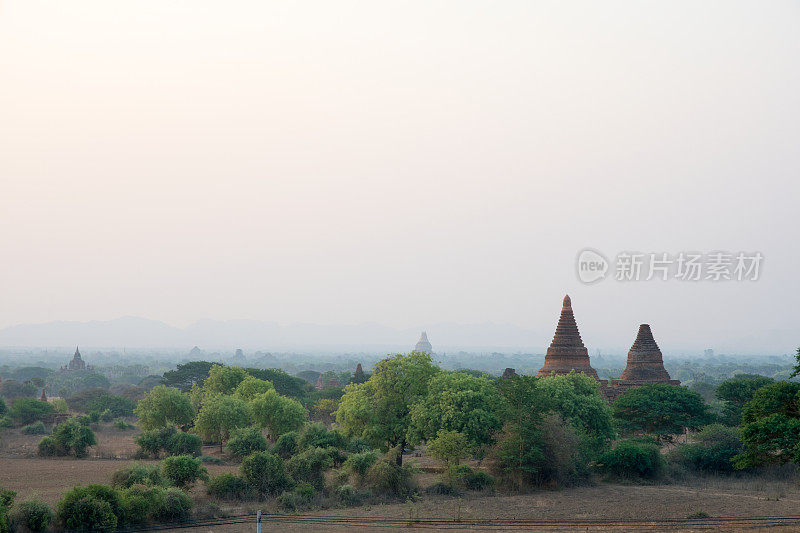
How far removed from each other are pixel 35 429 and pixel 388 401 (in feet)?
114

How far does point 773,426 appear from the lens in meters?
28.3

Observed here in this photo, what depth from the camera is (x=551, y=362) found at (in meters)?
54.2

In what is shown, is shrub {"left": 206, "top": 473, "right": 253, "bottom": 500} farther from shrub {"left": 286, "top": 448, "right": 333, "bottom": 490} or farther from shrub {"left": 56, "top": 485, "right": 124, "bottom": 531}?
shrub {"left": 56, "top": 485, "right": 124, "bottom": 531}

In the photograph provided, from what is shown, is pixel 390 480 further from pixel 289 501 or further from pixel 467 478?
pixel 289 501

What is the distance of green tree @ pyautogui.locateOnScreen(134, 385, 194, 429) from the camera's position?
44.8m

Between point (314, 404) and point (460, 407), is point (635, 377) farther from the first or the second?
point (314, 404)

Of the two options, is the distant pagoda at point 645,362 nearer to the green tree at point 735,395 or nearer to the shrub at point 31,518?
the green tree at point 735,395

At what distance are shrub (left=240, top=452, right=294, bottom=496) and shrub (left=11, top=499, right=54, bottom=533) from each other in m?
8.28

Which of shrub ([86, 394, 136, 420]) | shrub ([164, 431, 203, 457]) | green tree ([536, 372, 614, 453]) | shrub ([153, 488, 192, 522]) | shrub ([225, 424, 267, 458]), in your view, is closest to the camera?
shrub ([153, 488, 192, 522])

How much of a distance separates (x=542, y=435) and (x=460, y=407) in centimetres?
452

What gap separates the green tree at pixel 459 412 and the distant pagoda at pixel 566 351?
19.7 m

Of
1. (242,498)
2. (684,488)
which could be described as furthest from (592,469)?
(242,498)

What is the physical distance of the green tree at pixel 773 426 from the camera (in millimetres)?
27875

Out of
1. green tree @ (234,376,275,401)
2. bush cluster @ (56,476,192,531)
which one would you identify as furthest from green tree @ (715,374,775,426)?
bush cluster @ (56,476,192,531)
